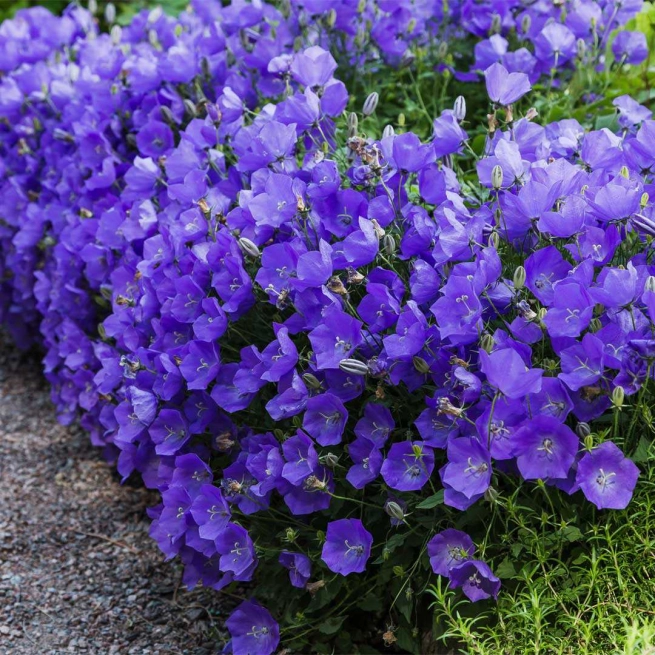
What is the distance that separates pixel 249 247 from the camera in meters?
2.28

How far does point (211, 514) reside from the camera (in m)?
2.30

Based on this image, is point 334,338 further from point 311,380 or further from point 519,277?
point 519,277

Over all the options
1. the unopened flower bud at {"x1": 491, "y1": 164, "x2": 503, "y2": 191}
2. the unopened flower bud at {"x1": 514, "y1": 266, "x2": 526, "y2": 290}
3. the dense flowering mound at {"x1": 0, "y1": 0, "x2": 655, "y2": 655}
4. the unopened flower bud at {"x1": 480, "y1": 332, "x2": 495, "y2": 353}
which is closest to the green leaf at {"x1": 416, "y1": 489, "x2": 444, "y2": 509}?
the dense flowering mound at {"x1": 0, "y1": 0, "x2": 655, "y2": 655}

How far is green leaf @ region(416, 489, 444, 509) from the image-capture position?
205 cm

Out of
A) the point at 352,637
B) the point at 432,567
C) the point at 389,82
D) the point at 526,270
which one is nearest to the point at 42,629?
the point at 352,637

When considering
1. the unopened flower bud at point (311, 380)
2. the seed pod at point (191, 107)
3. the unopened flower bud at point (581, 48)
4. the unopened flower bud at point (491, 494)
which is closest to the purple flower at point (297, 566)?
the unopened flower bud at point (311, 380)

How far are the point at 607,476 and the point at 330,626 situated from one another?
81cm

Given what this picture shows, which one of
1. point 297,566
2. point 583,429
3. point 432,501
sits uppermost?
point 583,429

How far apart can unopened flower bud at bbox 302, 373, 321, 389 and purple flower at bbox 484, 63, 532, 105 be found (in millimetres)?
949

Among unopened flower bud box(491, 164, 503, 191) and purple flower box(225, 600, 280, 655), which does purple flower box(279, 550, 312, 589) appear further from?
unopened flower bud box(491, 164, 503, 191)

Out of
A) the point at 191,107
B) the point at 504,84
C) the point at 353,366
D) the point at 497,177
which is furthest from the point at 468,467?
the point at 191,107

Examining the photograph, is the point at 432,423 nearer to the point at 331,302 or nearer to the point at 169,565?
the point at 331,302

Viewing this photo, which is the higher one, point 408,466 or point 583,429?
point 583,429

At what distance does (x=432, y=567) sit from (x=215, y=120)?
1.50 metres
